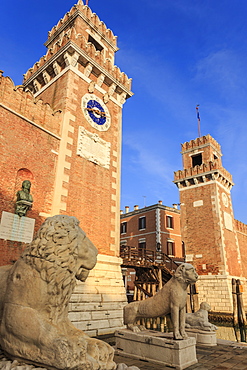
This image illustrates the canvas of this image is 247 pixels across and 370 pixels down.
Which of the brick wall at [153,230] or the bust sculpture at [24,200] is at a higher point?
the brick wall at [153,230]

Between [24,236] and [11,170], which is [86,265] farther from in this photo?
[11,170]

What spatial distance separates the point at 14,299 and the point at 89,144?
9822 millimetres

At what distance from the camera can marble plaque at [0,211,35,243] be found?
8.04 meters

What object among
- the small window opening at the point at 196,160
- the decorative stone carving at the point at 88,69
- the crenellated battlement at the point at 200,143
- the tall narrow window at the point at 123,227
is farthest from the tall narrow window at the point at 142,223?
the decorative stone carving at the point at 88,69

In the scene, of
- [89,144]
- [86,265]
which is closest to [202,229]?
[89,144]

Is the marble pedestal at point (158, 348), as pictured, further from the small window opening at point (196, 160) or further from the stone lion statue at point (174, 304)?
the small window opening at point (196, 160)

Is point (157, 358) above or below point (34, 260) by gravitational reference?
below

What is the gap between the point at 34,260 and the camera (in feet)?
7.64

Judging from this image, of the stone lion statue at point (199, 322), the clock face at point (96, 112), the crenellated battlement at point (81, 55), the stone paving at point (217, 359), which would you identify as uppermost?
the crenellated battlement at point (81, 55)

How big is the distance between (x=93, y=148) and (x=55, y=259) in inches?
386

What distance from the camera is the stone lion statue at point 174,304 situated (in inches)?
218

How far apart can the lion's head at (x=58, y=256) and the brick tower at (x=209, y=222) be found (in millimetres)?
18874

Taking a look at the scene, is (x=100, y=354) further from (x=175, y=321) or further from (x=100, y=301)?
(x=100, y=301)

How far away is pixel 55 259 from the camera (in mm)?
2340
